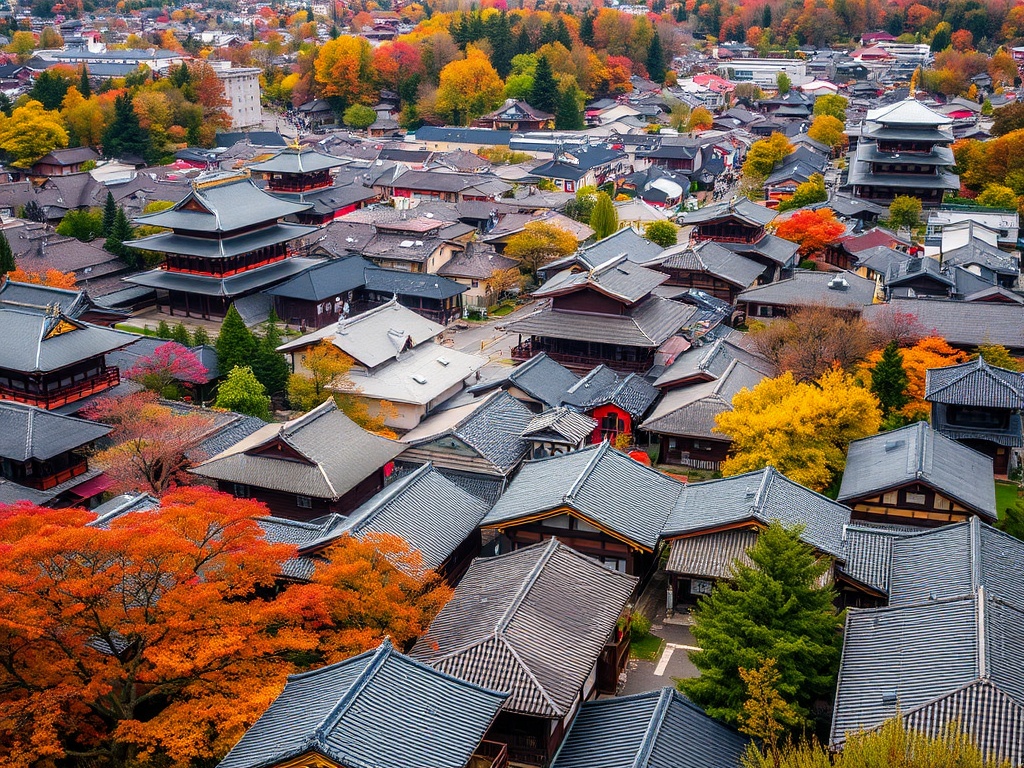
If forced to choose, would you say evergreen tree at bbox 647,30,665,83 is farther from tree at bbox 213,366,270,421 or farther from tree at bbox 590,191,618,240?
tree at bbox 213,366,270,421

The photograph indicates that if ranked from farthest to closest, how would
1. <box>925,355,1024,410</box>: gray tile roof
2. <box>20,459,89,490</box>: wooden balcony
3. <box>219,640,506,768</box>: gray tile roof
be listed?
<box>20,459,89,490</box>: wooden balcony < <box>925,355,1024,410</box>: gray tile roof < <box>219,640,506,768</box>: gray tile roof

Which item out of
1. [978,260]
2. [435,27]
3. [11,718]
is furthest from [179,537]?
[435,27]

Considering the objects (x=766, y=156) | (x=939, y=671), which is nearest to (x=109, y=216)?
(x=766, y=156)

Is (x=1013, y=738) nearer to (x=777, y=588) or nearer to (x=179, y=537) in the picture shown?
(x=777, y=588)

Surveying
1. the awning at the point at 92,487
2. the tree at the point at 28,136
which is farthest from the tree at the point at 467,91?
the awning at the point at 92,487

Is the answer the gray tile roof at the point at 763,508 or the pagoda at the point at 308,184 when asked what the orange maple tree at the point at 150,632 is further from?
the pagoda at the point at 308,184

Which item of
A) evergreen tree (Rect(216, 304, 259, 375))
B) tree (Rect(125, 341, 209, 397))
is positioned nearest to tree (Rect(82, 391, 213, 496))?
tree (Rect(125, 341, 209, 397))
